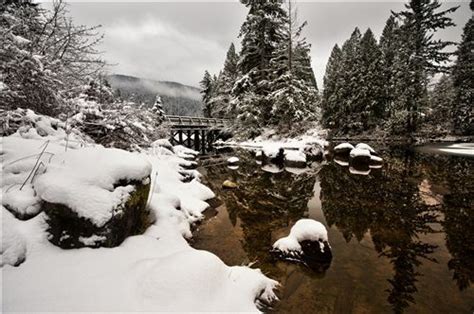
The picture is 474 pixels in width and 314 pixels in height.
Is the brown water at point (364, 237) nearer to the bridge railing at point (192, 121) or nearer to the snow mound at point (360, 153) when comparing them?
the snow mound at point (360, 153)

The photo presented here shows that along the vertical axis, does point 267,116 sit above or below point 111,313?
above

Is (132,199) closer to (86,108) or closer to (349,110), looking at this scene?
(86,108)

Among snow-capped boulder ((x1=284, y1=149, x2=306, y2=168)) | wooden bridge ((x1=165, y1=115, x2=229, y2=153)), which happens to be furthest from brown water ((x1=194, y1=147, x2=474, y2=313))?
wooden bridge ((x1=165, y1=115, x2=229, y2=153))

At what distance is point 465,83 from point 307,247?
92.6 ft

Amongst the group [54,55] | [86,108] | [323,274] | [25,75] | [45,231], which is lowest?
[323,274]

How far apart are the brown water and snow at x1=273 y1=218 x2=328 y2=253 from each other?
30 cm

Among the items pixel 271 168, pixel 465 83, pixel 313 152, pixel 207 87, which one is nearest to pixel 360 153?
pixel 313 152

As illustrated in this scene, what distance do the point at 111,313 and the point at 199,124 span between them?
Answer: 93.6ft

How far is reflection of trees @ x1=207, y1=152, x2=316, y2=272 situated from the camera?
5254 mm

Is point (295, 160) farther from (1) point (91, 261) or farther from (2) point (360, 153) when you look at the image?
(1) point (91, 261)

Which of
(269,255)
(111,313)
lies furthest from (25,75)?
(269,255)

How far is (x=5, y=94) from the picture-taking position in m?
4.16

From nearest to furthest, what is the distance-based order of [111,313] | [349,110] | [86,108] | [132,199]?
[111,313], [132,199], [86,108], [349,110]

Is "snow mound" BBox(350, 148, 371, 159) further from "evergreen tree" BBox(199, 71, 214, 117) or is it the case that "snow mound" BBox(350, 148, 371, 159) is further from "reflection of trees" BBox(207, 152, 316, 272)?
"evergreen tree" BBox(199, 71, 214, 117)
